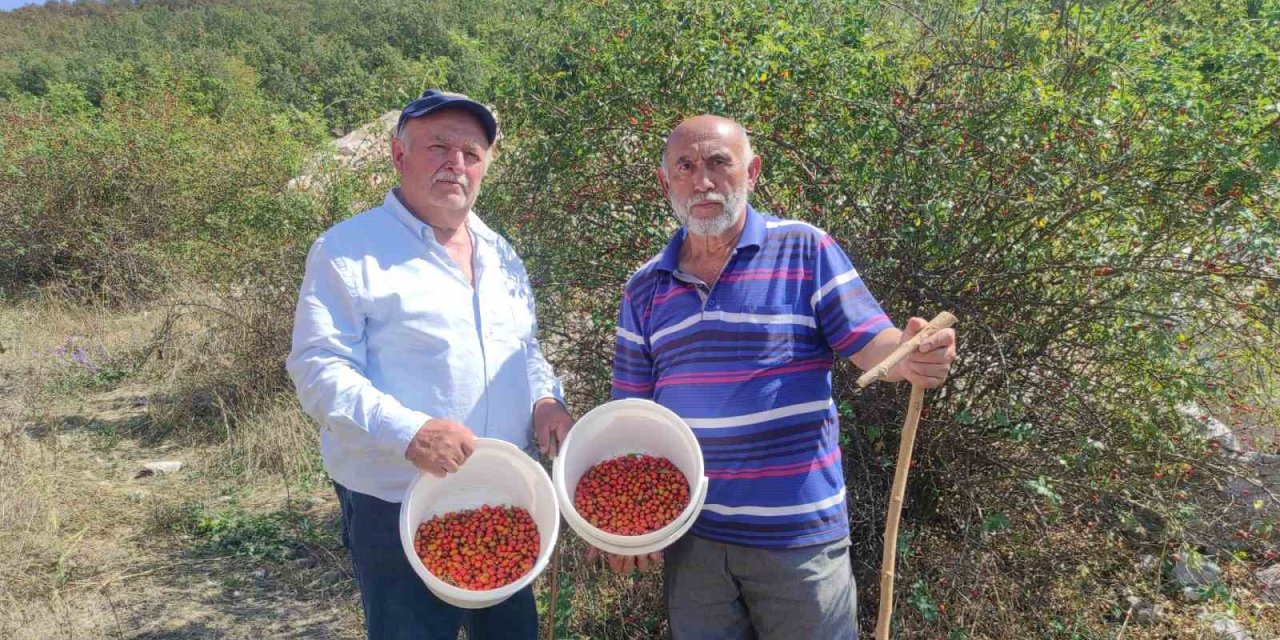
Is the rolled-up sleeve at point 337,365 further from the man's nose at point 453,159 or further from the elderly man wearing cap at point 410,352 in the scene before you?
the man's nose at point 453,159

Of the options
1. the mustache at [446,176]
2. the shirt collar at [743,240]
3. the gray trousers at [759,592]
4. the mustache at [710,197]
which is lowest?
the gray trousers at [759,592]

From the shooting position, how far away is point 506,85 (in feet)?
11.7

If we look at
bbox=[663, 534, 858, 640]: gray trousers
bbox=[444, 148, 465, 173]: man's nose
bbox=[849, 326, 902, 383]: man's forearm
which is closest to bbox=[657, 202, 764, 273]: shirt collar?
bbox=[849, 326, 902, 383]: man's forearm

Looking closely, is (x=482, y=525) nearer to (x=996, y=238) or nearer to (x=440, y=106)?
(x=440, y=106)

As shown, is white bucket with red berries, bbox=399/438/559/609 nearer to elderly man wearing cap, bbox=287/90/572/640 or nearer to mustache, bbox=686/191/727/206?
elderly man wearing cap, bbox=287/90/572/640

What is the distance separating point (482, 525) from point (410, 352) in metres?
0.45

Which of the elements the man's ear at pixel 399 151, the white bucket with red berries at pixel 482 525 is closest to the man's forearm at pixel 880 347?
the white bucket with red berries at pixel 482 525

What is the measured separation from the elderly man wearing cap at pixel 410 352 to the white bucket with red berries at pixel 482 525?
0.09 m

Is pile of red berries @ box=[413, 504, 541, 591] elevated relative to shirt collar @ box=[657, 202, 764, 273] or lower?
lower

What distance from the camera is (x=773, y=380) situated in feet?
6.44

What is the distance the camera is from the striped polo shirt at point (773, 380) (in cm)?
195

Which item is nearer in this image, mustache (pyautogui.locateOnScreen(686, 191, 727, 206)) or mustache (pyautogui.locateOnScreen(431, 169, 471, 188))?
mustache (pyautogui.locateOnScreen(686, 191, 727, 206))

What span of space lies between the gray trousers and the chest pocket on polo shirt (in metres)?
0.44

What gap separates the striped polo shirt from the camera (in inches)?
76.8
